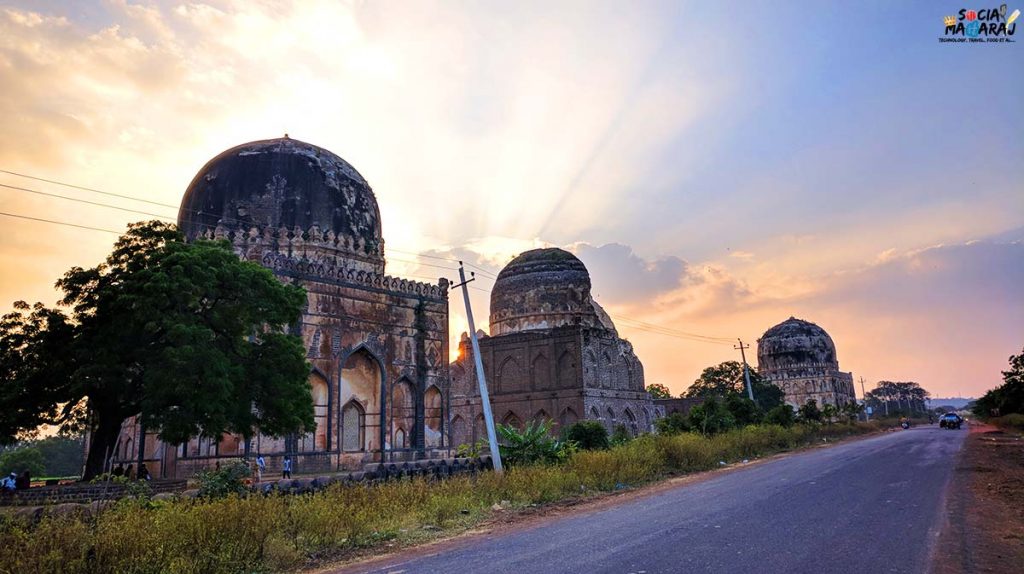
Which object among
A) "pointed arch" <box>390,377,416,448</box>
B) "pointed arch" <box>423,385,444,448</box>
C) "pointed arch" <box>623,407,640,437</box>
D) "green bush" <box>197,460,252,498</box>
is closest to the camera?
"green bush" <box>197,460,252,498</box>

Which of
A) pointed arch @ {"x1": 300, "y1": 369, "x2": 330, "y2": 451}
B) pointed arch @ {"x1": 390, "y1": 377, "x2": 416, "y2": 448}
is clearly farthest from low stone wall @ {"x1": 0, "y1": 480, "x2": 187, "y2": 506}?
pointed arch @ {"x1": 390, "y1": 377, "x2": 416, "y2": 448}

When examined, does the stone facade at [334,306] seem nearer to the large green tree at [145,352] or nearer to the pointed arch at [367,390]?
the pointed arch at [367,390]

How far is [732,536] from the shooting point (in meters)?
8.03

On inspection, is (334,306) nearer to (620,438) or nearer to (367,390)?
(367,390)

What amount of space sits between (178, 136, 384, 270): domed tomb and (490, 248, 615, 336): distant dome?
54.0 ft

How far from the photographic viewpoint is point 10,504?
11555 mm

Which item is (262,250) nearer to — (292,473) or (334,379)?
(334,379)

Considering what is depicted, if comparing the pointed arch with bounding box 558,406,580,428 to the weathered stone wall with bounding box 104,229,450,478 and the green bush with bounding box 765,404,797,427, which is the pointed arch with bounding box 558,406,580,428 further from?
the weathered stone wall with bounding box 104,229,450,478

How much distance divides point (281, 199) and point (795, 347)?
199ft

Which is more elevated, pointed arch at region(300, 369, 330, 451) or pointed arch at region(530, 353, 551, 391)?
pointed arch at region(530, 353, 551, 391)

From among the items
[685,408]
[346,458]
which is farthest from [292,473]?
[685,408]

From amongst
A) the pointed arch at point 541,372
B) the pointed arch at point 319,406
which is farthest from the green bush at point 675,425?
the pointed arch at point 319,406

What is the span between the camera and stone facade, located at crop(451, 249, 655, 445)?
36.6 m

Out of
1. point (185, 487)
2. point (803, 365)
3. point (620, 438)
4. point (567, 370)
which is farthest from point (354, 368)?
point (803, 365)
